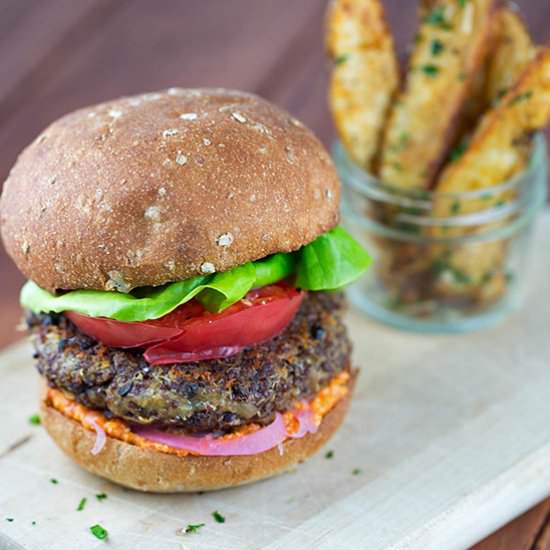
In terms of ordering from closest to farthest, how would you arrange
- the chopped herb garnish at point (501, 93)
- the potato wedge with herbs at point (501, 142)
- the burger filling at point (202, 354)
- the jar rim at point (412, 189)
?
the burger filling at point (202, 354) < the potato wedge with herbs at point (501, 142) < the chopped herb garnish at point (501, 93) < the jar rim at point (412, 189)

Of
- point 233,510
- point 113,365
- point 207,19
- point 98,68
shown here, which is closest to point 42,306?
point 113,365

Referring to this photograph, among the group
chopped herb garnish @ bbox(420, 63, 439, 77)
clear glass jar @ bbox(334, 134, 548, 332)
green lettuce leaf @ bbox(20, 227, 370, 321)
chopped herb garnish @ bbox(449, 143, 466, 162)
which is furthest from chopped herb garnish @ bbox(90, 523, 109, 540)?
chopped herb garnish @ bbox(420, 63, 439, 77)

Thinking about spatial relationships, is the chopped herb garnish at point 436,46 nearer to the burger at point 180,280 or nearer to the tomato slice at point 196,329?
the burger at point 180,280

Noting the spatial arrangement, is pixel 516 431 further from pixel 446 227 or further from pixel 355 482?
pixel 446 227

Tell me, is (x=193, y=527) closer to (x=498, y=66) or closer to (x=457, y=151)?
(x=457, y=151)

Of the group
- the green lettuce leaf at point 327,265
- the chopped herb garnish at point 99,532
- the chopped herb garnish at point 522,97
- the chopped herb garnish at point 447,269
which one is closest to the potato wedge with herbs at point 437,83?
the chopped herb garnish at point 522,97

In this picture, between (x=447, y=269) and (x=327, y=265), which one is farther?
(x=447, y=269)

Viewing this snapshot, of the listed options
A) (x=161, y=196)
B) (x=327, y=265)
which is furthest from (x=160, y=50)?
(x=161, y=196)
